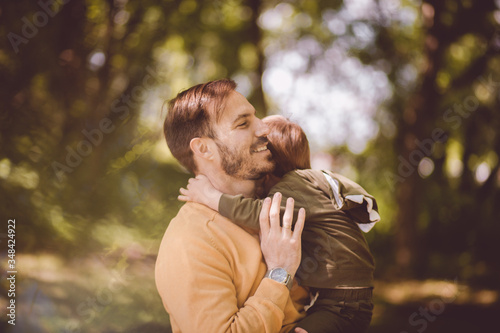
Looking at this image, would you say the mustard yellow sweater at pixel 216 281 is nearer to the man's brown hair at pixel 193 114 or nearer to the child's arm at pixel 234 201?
the child's arm at pixel 234 201

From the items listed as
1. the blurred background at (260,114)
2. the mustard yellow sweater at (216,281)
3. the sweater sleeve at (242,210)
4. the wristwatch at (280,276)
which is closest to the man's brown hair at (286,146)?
the sweater sleeve at (242,210)

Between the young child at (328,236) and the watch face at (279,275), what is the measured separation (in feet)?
0.53

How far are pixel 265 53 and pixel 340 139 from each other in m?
1.08

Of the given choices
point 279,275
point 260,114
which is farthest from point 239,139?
point 260,114

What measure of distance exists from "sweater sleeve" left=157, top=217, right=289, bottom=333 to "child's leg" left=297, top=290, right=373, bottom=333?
0.60 ft

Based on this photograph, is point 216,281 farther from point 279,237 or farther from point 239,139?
point 239,139

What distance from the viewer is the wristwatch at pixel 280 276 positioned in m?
1.22

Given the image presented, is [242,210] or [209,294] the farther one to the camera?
[242,210]

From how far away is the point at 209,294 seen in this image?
1.13 meters

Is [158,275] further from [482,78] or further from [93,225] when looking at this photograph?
[482,78]

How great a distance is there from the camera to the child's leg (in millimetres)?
1305

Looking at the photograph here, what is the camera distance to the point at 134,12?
10.5ft

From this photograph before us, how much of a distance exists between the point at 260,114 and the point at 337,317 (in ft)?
7.41

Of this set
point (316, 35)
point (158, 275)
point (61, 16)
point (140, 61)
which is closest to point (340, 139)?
point (316, 35)
